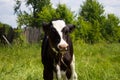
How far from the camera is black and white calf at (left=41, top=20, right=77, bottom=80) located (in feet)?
21.8

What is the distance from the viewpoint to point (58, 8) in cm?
3503

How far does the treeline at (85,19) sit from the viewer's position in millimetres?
34594

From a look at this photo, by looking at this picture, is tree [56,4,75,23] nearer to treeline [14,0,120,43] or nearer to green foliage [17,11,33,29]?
treeline [14,0,120,43]

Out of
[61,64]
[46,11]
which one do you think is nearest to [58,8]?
[46,11]

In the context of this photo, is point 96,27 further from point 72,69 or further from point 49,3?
point 72,69

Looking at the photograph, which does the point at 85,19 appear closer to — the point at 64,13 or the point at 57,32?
the point at 64,13

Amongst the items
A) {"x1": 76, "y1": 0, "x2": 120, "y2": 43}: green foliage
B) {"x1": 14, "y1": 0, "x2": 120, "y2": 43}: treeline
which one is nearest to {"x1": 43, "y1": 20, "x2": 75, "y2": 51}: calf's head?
{"x1": 14, "y1": 0, "x2": 120, "y2": 43}: treeline

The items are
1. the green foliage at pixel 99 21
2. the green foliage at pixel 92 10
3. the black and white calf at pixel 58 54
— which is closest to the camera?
the black and white calf at pixel 58 54

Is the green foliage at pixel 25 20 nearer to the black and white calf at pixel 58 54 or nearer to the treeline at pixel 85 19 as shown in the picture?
the treeline at pixel 85 19

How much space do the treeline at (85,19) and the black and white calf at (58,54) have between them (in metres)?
26.2

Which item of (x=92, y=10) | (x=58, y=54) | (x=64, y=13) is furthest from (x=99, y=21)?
(x=58, y=54)

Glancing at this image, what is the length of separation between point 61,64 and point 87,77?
233 centimetres

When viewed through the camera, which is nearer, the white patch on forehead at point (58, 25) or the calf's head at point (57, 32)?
the calf's head at point (57, 32)

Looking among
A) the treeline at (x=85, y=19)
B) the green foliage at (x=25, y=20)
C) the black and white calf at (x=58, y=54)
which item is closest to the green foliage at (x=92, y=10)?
the treeline at (x=85, y=19)
